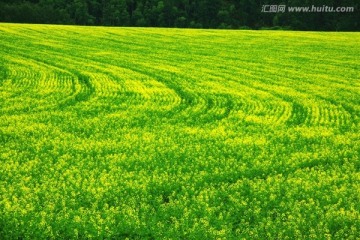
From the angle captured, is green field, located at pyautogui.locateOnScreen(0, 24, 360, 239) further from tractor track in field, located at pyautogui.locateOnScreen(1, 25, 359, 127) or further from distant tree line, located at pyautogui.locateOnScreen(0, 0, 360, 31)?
distant tree line, located at pyautogui.locateOnScreen(0, 0, 360, 31)

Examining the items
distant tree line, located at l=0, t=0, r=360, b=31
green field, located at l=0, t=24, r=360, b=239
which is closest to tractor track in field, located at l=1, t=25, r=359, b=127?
green field, located at l=0, t=24, r=360, b=239

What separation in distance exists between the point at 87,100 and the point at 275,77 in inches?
467

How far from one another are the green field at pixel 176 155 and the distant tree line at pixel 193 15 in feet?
246

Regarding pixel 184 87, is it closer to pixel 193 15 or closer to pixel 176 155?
pixel 176 155

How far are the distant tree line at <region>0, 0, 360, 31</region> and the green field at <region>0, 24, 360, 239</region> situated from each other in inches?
2954

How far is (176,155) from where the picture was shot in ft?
37.8

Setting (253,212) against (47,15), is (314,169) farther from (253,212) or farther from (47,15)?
(47,15)

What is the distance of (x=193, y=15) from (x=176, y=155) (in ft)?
337

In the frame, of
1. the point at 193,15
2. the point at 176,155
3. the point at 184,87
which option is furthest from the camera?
the point at 193,15

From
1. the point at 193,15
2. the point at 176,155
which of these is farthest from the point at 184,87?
the point at 193,15

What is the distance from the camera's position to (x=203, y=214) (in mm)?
8555

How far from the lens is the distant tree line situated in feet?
321

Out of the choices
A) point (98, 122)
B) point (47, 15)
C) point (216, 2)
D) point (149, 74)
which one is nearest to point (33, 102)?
point (98, 122)

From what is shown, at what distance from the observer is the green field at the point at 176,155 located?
824cm
